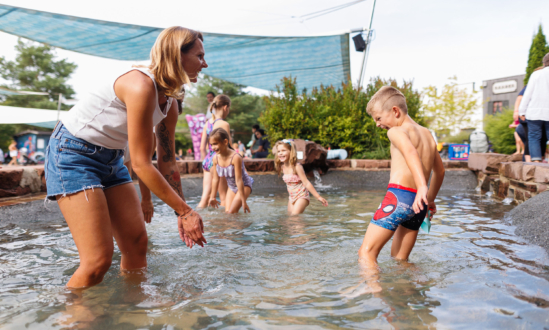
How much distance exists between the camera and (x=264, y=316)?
6.26ft

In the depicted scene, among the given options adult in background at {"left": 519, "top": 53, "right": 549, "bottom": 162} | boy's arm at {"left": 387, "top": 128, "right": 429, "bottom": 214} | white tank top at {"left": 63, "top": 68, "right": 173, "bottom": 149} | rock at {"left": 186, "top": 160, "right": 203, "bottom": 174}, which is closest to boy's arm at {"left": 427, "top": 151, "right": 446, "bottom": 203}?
boy's arm at {"left": 387, "top": 128, "right": 429, "bottom": 214}

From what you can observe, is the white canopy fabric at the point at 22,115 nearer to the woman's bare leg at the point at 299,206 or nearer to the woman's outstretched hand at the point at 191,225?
the woman's bare leg at the point at 299,206

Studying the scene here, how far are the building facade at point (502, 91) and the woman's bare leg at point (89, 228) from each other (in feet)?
148

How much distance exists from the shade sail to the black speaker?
364mm

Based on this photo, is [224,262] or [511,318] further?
[224,262]

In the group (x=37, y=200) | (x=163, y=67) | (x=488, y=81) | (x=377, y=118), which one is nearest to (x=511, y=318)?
(x=377, y=118)

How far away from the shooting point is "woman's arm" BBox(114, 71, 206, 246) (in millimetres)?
1826

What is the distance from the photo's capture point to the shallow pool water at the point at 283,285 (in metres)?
1.86

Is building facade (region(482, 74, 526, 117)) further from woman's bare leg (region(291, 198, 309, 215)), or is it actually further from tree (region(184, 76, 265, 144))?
woman's bare leg (region(291, 198, 309, 215))

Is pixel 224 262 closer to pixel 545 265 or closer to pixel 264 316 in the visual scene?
pixel 264 316

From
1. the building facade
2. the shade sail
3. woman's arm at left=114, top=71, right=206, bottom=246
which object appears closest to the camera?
woman's arm at left=114, top=71, right=206, bottom=246

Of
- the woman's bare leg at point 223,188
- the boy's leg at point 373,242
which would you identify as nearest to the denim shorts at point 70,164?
the boy's leg at point 373,242

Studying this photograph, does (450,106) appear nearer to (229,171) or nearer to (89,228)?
(229,171)

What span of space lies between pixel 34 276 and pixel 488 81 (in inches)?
1961
